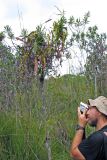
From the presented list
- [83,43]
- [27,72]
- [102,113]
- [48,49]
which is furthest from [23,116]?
[83,43]

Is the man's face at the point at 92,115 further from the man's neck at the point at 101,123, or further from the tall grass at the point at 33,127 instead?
the tall grass at the point at 33,127

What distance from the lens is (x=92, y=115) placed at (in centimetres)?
501

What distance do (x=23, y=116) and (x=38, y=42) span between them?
126 centimetres

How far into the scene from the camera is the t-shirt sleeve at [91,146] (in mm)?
4707

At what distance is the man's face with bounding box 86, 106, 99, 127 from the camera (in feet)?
16.3

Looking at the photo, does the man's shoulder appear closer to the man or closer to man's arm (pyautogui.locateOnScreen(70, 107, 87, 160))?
the man

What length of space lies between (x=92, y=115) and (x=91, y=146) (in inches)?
14.8

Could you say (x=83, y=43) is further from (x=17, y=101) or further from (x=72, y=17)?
(x=17, y=101)

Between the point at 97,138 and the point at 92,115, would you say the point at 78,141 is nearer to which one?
the point at 92,115

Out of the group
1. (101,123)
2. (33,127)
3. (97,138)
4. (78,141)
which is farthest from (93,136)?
(33,127)

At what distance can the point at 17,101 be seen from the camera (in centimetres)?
657

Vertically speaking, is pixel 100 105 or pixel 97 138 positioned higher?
pixel 100 105

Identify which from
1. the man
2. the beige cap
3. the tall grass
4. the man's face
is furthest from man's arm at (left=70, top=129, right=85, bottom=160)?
the tall grass

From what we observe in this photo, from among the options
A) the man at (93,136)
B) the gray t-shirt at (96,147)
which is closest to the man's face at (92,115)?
the man at (93,136)
